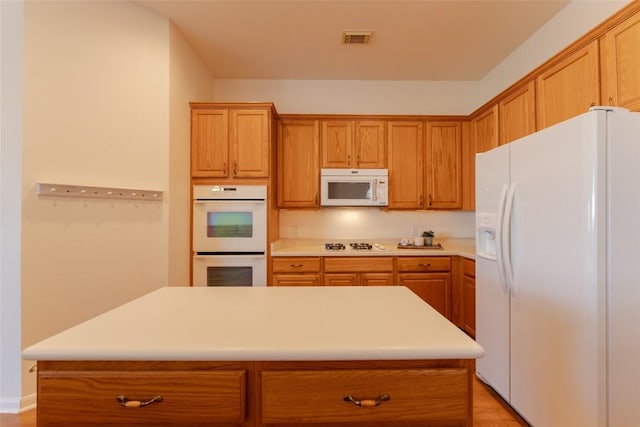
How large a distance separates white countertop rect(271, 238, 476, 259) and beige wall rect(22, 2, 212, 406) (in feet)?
3.53

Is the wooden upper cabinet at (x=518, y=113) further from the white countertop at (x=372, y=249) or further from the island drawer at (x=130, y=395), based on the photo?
the island drawer at (x=130, y=395)

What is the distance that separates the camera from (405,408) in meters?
0.80

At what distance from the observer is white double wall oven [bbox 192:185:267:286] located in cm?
294

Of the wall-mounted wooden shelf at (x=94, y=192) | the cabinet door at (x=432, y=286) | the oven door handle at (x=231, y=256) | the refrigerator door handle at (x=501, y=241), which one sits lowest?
the cabinet door at (x=432, y=286)

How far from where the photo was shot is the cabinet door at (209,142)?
9.82 ft

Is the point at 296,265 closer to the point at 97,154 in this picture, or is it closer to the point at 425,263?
the point at 425,263

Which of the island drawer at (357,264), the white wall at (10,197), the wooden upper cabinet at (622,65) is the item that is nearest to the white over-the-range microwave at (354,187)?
the island drawer at (357,264)

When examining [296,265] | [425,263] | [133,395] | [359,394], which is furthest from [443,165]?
[133,395]

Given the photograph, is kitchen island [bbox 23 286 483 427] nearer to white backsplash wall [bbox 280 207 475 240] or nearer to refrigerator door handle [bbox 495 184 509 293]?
refrigerator door handle [bbox 495 184 509 293]

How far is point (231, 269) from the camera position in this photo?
2949 millimetres

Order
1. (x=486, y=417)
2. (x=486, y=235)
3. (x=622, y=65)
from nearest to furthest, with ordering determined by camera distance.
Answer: (x=622, y=65) → (x=486, y=417) → (x=486, y=235)

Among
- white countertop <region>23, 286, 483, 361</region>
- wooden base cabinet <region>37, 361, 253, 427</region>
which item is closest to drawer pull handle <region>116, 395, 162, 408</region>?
wooden base cabinet <region>37, 361, 253, 427</region>

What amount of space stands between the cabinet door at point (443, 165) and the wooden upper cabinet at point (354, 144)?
21.1 inches

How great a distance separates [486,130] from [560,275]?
6.84 ft
